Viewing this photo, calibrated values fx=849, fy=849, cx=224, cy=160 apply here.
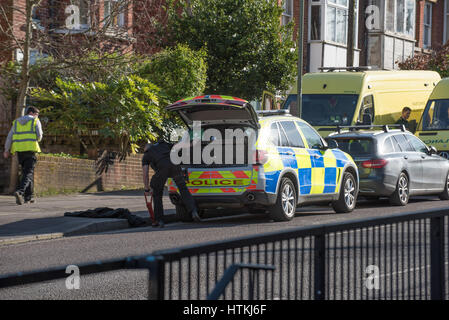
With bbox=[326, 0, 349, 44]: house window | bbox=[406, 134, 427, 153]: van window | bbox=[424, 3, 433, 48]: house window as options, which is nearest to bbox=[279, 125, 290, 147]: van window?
bbox=[406, 134, 427, 153]: van window

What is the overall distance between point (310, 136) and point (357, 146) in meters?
2.48

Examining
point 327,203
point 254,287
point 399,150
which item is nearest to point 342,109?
point 399,150

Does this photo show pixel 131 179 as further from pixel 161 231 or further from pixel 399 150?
pixel 161 231

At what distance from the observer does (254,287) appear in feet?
12.4

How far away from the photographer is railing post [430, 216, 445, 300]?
16.7 feet

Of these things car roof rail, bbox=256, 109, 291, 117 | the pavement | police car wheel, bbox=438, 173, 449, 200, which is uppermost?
car roof rail, bbox=256, 109, 291, 117

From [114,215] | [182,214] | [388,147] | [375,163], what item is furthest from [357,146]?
[114,215]

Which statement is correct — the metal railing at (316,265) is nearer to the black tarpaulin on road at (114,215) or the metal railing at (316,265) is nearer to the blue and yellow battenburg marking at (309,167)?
the blue and yellow battenburg marking at (309,167)

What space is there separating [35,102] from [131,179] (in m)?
3.16

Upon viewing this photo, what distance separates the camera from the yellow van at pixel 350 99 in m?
21.2

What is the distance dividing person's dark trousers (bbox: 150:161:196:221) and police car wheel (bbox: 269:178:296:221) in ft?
4.21

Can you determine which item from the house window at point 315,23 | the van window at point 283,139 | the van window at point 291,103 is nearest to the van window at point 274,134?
the van window at point 283,139

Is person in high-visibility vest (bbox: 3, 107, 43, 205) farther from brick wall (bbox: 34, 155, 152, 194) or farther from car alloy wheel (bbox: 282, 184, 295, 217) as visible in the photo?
car alloy wheel (bbox: 282, 184, 295, 217)

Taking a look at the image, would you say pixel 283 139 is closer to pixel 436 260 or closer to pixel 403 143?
pixel 403 143
